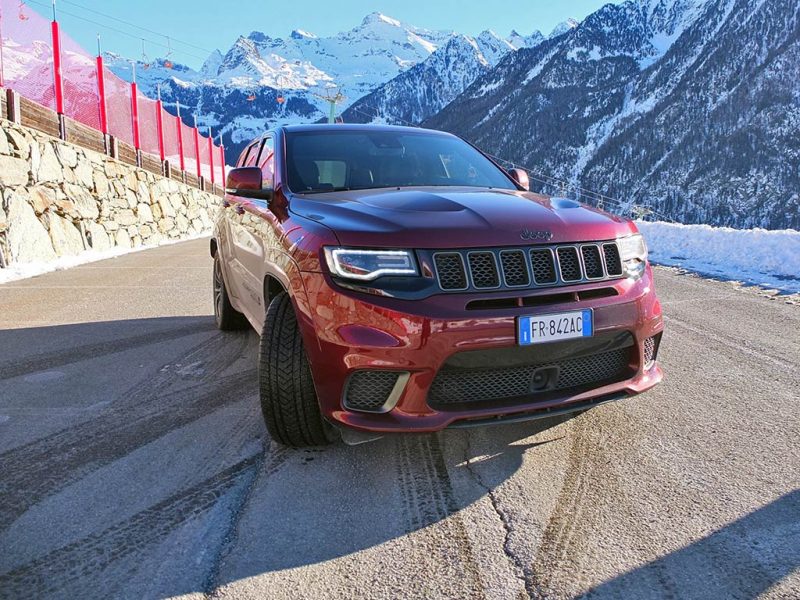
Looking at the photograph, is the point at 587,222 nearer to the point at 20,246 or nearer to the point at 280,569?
the point at 280,569

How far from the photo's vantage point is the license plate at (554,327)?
2.38 meters

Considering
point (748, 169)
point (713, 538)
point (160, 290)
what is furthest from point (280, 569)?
point (748, 169)

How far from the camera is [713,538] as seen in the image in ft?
6.89

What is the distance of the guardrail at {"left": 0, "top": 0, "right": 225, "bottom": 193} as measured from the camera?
1000cm

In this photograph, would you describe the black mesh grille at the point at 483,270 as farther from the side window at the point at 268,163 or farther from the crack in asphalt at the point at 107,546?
the side window at the point at 268,163

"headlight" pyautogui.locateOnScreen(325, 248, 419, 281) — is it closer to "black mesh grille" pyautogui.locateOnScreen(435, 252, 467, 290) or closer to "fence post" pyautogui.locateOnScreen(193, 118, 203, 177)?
"black mesh grille" pyautogui.locateOnScreen(435, 252, 467, 290)

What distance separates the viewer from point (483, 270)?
2422 mm

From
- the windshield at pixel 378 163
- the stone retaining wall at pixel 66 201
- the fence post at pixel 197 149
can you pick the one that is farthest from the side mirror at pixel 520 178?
the fence post at pixel 197 149

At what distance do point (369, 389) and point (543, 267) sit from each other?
0.87m

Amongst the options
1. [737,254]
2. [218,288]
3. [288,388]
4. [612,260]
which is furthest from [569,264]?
[737,254]

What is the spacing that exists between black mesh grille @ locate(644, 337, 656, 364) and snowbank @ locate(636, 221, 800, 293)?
529cm

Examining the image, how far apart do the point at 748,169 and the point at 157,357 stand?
166354 mm

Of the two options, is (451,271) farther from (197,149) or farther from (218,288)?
(197,149)

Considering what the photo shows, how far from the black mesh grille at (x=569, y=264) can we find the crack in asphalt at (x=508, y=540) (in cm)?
91
